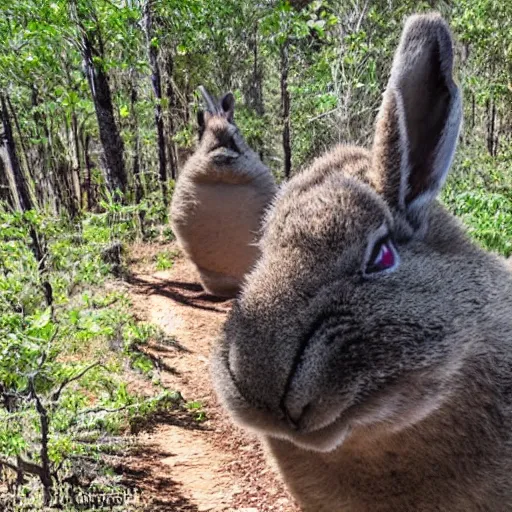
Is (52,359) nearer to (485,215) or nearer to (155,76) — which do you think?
(485,215)

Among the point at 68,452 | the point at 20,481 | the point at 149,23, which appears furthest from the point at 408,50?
the point at 149,23

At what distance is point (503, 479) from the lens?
138cm

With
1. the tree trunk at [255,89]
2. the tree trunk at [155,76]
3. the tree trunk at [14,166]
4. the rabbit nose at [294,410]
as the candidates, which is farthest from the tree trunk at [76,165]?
the rabbit nose at [294,410]

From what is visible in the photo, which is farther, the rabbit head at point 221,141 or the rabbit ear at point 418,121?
the rabbit head at point 221,141

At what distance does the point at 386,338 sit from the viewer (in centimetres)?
128

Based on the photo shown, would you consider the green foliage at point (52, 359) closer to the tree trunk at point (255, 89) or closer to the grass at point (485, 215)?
the grass at point (485, 215)

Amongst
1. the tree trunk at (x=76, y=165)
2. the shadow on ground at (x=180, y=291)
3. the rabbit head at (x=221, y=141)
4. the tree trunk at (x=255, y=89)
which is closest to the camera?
the rabbit head at (x=221, y=141)

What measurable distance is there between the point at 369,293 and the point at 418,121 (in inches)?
20.3

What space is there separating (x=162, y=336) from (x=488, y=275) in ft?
18.9

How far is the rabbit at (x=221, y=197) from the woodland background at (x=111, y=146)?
577 mm

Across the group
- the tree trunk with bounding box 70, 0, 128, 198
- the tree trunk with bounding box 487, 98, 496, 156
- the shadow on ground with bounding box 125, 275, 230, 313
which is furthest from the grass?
the tree trunk with bounding box 487, 98, 496, 156

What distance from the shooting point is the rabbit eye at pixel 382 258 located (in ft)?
4.58

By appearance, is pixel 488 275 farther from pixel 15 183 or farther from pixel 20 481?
pixel 15 183

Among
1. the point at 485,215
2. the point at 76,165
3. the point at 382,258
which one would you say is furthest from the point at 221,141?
the point at 76,165
